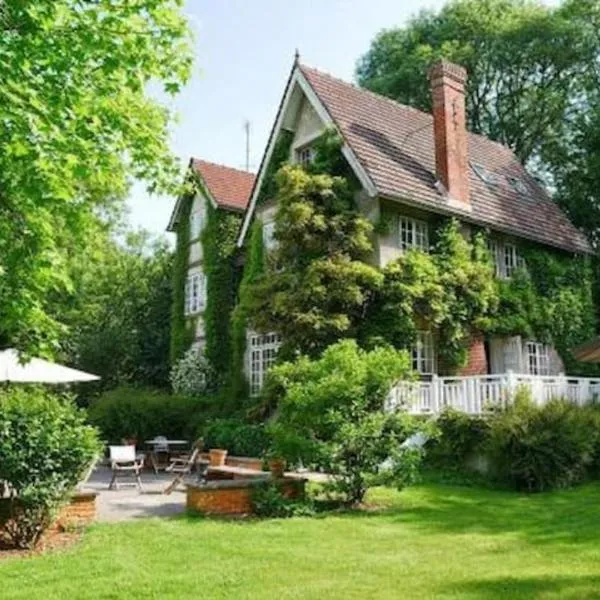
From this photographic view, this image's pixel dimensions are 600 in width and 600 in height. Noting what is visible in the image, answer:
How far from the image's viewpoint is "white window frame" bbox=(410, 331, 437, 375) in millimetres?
20969

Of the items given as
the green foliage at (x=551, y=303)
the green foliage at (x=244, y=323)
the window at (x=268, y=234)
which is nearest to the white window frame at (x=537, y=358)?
the green foliage at (x=551, y=303)

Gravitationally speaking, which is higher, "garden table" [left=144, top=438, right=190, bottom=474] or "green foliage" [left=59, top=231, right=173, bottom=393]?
"green foliage" [left=59, top=231, right=173, bottom=393]

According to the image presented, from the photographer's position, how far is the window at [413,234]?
70.5ft

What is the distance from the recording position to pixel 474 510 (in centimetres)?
1224

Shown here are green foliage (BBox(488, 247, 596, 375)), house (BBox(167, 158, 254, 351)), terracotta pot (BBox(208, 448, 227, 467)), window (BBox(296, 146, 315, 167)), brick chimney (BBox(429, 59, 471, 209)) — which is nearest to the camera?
terracotta pot (BBox(208, 448, 227, 467))

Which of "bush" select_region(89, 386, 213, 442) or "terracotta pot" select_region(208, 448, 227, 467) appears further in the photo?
"bush" select_region(89, 386, 213, 442)

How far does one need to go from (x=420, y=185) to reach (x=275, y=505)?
12.5m

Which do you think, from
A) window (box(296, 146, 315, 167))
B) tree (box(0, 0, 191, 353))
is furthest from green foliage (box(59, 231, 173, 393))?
tree (box(0, 0, 191, 353))

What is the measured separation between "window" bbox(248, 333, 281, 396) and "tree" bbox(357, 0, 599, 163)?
19433mm

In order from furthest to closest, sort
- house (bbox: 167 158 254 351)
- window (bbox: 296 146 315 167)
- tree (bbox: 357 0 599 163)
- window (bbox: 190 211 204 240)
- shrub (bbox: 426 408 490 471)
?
tree (bbox: 357 0 599 163) → window (bbox: 190 211 204 240) → house (bbox: 167 158 254 351) → window (bbox: 296 146 315 167) → shrub (bbox: 426 408 490 471)

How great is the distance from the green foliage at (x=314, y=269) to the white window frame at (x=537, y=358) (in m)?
7.14

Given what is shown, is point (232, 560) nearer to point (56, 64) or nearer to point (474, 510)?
point (474, 510)

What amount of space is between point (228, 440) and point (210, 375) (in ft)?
23.2

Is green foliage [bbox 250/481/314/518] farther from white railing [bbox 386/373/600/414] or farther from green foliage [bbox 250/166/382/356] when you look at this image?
green foliage [bbox 250/166/382/356]
